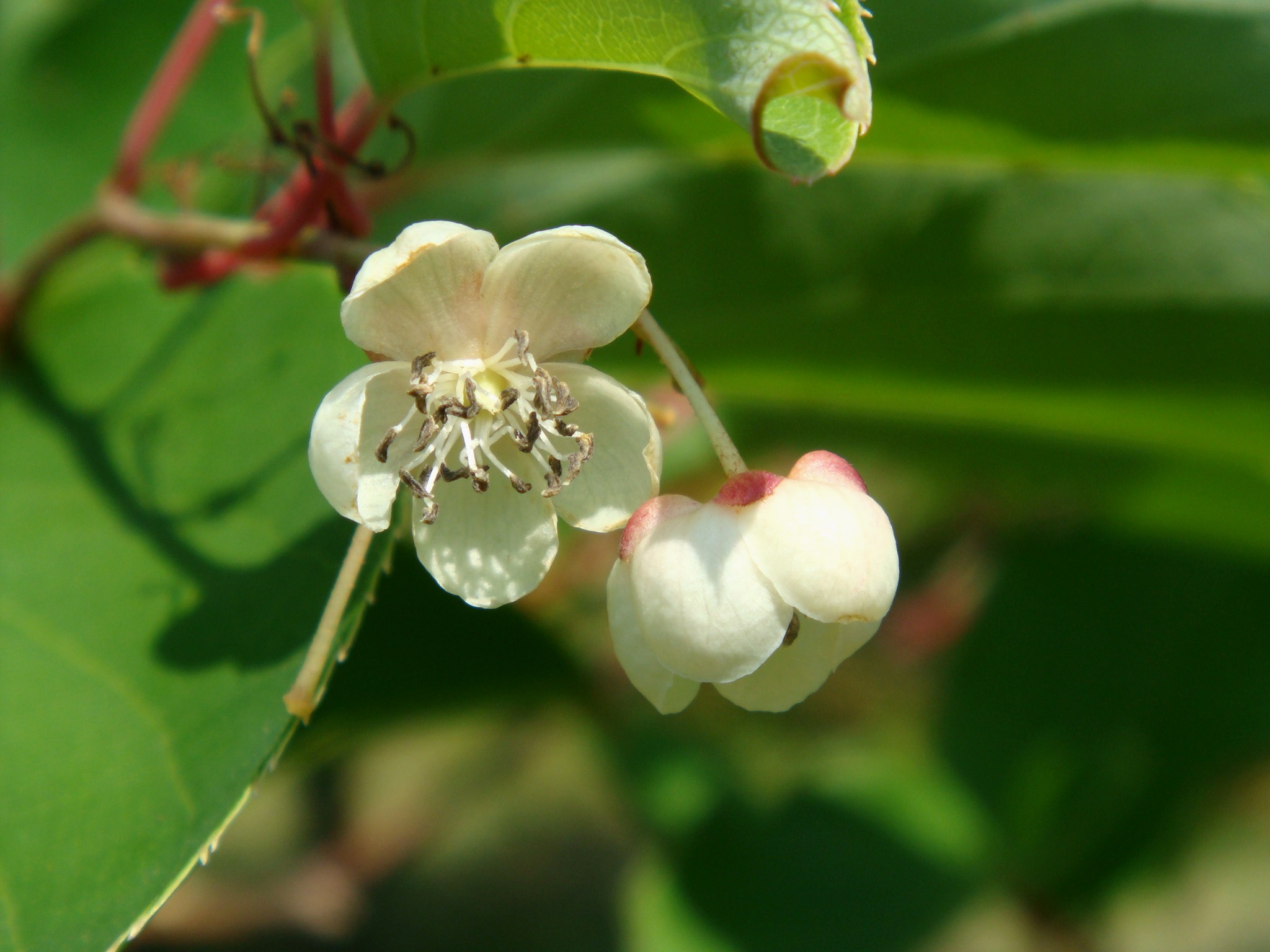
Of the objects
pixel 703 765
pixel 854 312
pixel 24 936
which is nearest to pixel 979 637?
pixel 703 765

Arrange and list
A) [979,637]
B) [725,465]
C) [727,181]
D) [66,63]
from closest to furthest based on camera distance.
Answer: [725,465] < [727,181] < [66,63] < [979,637]

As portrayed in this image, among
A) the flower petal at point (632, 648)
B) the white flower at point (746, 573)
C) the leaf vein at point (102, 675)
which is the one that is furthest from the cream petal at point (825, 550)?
the leaf vein at point (102, 675)

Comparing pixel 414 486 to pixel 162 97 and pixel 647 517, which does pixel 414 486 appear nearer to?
pixel 647 517

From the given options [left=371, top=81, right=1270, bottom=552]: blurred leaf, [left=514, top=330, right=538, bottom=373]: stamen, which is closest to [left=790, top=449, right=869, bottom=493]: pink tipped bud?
[left=514, top=330, right=538, bottom=373]: stamen

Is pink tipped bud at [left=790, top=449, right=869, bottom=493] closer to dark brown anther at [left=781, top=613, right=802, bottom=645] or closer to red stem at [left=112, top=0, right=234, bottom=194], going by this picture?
dark brown anther at [left=781, top=613, right=802, bottom=645]

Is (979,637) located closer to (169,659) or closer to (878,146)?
(878,146)

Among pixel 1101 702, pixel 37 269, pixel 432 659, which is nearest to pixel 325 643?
pixel 37 269
